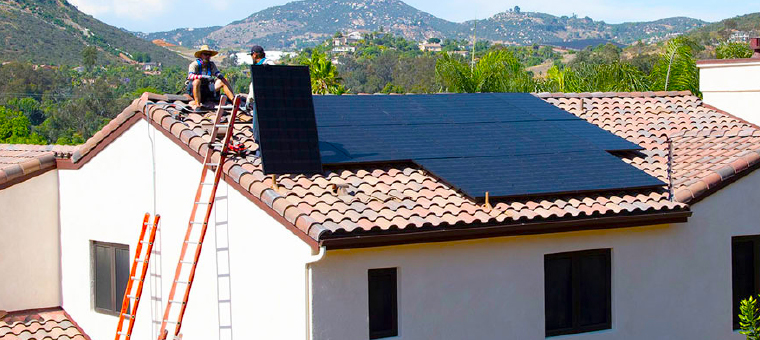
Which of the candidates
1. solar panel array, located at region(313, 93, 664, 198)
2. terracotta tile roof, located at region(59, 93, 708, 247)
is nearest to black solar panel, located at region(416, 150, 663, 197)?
solar panel array, located at region(313, 93, 664, 198)

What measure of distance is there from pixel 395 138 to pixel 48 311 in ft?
24.6

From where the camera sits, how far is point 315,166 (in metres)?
14.7

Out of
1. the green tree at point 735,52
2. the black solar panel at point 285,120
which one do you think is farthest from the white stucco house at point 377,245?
the green tree at point 735,52

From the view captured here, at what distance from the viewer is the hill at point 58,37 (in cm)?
9788

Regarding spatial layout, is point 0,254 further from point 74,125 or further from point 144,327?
point 74,125

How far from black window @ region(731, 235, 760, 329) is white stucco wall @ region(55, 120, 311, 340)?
831 cm

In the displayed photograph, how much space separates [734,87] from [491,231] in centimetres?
911

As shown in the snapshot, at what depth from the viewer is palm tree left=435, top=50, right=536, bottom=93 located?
32531mm

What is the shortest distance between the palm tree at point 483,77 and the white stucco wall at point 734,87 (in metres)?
11.5

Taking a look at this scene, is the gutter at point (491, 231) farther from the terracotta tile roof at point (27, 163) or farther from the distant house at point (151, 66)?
the distant house at point (151, 66)

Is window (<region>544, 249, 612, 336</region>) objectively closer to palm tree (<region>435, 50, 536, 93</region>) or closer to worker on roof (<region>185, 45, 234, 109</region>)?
worker on roof (<region>185, 45, 234, 109</region>)

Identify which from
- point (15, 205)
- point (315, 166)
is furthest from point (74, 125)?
point (315, 166)

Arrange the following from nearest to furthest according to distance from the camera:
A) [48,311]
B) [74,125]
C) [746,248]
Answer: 1. [746,248]
2. [48,311]
3. [74,125]

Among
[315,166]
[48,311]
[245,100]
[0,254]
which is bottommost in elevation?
[48,311]
